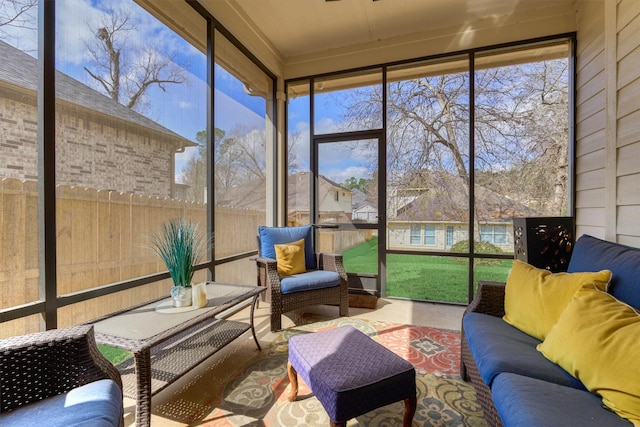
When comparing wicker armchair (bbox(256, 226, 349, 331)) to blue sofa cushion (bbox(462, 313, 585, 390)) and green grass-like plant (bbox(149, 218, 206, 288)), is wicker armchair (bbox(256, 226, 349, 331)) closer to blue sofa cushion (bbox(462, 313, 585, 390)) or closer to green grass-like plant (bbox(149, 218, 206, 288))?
green grass-like plant (bbox(149, 218, 206, 288))

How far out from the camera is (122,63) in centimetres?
204

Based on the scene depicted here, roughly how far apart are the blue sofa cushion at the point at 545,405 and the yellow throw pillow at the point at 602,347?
58 millimetres

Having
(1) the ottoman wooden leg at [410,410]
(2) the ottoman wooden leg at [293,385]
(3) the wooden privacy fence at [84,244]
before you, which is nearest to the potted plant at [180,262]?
(3) the wooden privacy fence at [84,244]

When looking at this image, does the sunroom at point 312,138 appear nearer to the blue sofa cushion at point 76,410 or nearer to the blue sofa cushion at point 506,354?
the blue sofa cushion at point 76,410

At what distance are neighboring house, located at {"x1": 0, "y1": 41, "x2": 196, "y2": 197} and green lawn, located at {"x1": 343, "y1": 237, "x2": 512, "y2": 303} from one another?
2462 mm

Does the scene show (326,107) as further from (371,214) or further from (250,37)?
(371,214)

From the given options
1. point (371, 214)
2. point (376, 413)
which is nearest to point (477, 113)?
point (371, 214)

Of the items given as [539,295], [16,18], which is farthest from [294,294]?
[16,18]

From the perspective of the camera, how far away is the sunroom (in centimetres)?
164

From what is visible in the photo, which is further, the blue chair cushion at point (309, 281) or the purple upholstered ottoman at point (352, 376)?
the blue chair cushion at point (309, 281)

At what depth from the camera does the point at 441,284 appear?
357 centimetres

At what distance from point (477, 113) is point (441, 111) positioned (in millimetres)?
403

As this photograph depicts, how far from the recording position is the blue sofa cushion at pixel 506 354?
47.7 inches

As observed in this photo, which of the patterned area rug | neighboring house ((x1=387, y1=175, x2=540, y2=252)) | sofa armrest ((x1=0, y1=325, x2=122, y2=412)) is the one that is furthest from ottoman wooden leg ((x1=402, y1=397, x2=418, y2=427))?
neighboring house ((x1=387, y1=175, x2=540, y2=252))
